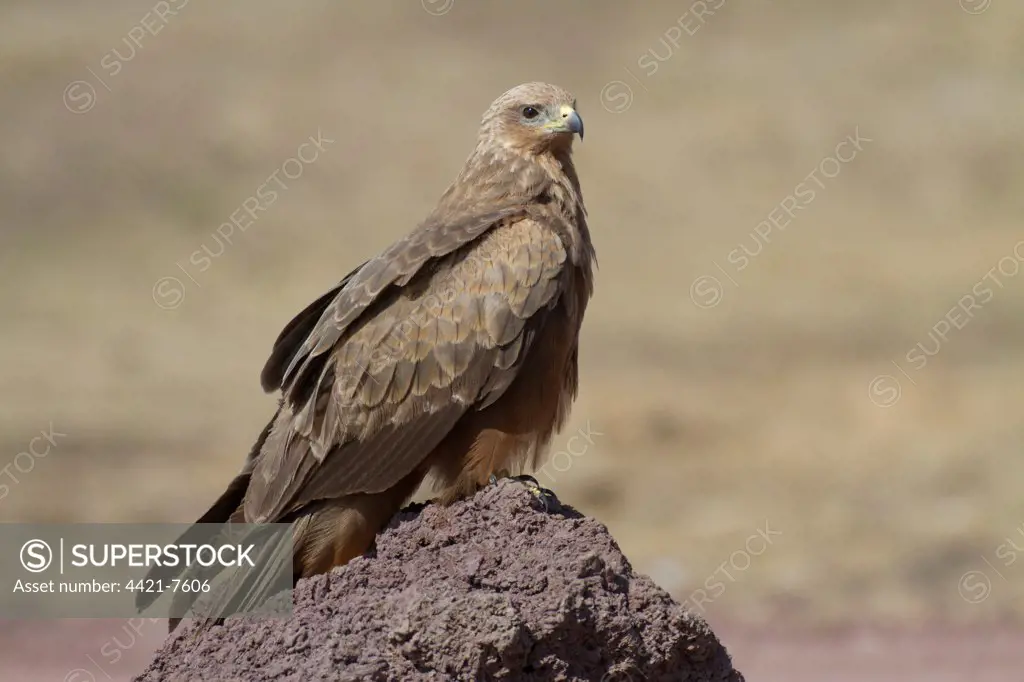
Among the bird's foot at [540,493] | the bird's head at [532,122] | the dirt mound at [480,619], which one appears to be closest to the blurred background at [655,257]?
A: the bird's head at [532,122]

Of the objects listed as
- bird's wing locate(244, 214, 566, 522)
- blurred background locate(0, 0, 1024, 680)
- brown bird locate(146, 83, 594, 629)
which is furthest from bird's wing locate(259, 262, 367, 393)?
blurred background locate(0, 0, 1024, 680)

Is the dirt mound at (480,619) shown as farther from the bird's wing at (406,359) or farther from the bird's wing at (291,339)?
the bird's wing at (291,339)

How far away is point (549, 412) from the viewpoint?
790 cm

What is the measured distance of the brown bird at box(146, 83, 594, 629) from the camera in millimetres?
7617

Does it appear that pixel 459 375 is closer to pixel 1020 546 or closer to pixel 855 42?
pixel 1020 546

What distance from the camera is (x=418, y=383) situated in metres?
7.70

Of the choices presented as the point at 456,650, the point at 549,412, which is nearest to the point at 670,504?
the point at 549,412

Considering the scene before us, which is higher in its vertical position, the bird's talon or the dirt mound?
the bird's talon

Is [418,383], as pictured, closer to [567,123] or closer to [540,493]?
[540,493]

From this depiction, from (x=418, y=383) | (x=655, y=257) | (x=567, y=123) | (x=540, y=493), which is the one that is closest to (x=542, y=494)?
(x=540, y=493)

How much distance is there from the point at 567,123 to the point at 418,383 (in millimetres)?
1691

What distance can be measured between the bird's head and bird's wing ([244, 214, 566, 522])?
2.73 ft

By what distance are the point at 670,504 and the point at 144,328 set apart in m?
7.81

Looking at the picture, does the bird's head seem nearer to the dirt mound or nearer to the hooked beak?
the hooked beak
